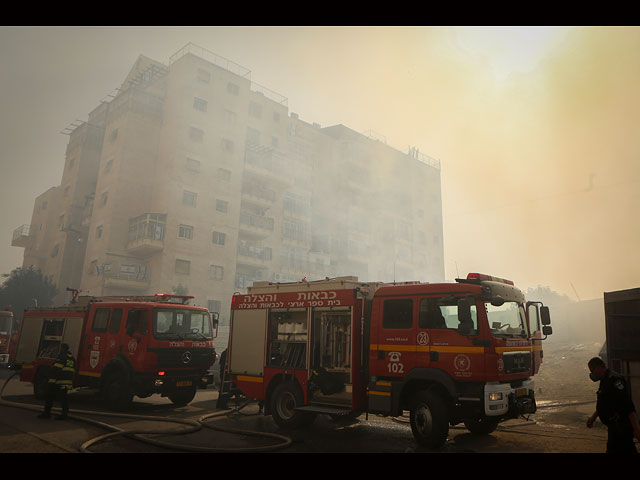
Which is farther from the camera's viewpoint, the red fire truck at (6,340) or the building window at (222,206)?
the building window at (222,206)

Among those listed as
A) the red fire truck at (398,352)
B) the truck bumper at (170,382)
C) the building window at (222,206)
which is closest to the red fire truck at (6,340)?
the truck bumper at (170,382)

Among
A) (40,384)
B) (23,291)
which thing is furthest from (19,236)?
(40,384)

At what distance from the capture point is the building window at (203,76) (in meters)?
41.3

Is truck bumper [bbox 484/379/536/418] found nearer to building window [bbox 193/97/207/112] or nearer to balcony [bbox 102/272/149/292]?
balcony [bbox 102/272/149/292]

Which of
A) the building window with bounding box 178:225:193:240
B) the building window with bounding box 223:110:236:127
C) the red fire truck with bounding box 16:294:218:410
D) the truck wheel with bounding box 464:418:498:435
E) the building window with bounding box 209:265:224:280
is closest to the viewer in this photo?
the truck wheel with bounding box 464:418:498:435

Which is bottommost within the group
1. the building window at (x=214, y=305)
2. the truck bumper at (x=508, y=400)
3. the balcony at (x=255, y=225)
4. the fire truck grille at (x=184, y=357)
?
the truck bumper at (x=508, y=400)

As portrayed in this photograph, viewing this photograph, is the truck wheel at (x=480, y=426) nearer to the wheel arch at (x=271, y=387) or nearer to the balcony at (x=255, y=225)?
the wheel arch at (x=271, y=387)

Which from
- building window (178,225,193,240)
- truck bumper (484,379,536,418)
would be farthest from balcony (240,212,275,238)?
truck bumper (484,379,536,418)

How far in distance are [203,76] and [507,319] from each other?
4004cm

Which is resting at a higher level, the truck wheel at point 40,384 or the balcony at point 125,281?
the balcony at point 125,281

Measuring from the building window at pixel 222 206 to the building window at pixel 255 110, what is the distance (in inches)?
445

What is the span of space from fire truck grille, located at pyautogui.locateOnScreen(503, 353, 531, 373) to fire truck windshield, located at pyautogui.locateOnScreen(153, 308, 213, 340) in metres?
8.09

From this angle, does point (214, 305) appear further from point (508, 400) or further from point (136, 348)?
point (508, 400)

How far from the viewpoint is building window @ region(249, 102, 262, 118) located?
46.7 m
